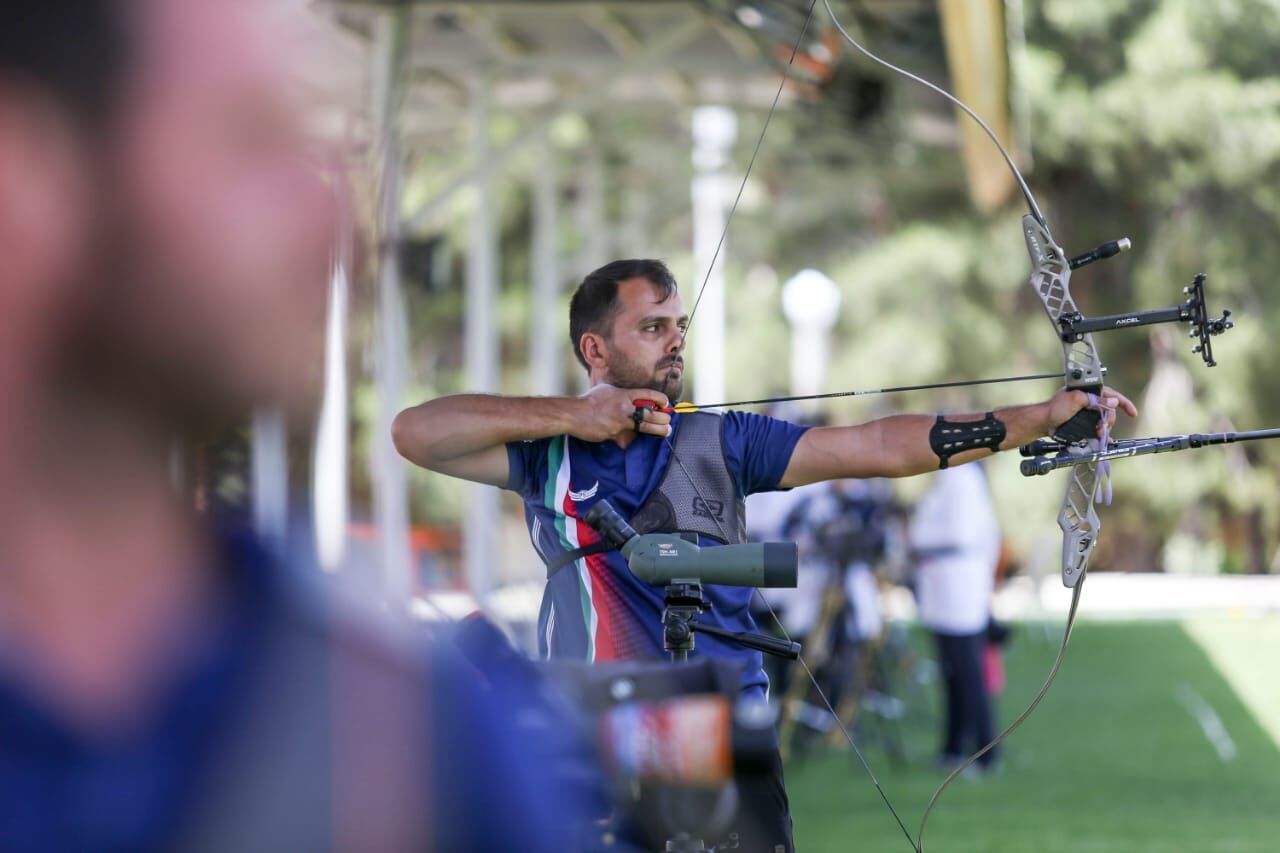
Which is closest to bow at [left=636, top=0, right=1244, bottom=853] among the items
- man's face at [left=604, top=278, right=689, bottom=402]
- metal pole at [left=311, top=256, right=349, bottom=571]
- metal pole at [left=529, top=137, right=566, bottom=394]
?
man's face at [left=604, top=278, right=689, bottom=402]

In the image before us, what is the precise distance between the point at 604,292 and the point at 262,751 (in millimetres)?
2460

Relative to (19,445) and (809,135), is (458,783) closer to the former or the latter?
(19,445)

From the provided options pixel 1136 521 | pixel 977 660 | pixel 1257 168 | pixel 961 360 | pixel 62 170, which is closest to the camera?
pixel 62 170

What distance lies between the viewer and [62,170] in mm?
750

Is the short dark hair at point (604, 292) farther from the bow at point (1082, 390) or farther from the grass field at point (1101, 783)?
the grass field at point (1101, 783)

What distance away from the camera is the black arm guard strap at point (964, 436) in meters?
2.93

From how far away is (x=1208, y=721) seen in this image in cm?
958

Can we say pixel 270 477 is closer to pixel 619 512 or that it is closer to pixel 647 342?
pixel 619 512

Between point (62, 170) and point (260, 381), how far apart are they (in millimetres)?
124

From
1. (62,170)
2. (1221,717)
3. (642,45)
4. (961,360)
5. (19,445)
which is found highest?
(642,45)

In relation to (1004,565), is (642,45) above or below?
above

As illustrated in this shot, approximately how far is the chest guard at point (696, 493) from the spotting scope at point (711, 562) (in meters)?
Answer: 0.65

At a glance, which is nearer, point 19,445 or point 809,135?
point 19,445

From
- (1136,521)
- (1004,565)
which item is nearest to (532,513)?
(1004,565)
